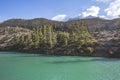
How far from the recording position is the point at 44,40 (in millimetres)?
158000

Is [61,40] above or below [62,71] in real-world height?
above

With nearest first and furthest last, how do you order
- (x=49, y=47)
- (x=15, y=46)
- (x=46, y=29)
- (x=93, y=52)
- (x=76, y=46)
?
(x=93, y=52) < (x=76, y=46) < (x=49, y=47) < (x=46, y=29) < (x=15, y=46)

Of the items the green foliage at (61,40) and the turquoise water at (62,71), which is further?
the green foliage at (61,40)

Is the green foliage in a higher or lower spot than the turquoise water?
higher

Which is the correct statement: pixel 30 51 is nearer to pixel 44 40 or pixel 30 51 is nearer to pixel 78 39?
pixel 44 40

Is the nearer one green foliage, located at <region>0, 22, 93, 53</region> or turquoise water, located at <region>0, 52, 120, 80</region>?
turquoise water, located at <region>0, 52, 120, 80</region>

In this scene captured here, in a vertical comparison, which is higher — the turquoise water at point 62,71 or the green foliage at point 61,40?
the green foliage at point 61,40

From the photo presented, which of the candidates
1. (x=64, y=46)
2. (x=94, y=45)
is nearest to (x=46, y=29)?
(x=64, y=46)

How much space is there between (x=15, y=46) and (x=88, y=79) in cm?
13714

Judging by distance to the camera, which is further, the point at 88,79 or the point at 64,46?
the point at 64,46

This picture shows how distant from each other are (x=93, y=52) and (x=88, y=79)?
73113mm

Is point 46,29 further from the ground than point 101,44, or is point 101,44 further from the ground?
point 46,29

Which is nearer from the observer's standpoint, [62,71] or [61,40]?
[62,71]

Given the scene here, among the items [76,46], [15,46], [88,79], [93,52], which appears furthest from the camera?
[15,46]
